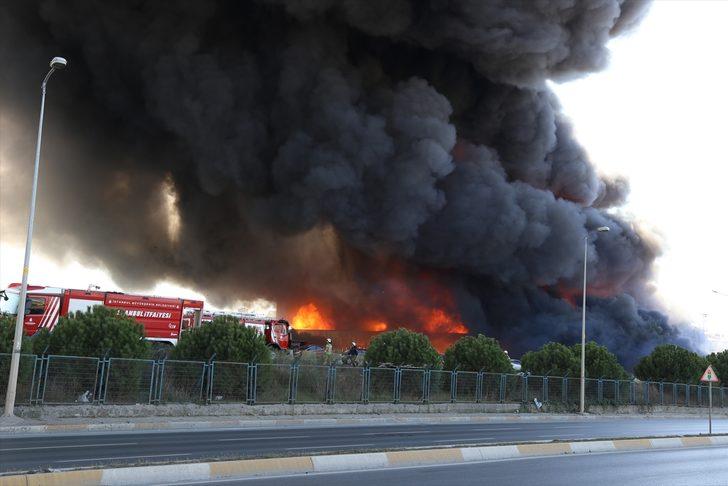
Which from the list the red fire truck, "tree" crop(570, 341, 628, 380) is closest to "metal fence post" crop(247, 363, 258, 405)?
the red fire truck

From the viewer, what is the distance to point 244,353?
22.5 m

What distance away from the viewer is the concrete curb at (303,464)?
7990 millimetres

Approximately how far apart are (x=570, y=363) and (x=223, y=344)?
56.6 ft

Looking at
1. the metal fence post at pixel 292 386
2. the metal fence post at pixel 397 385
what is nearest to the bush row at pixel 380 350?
the metal fence post at pixel 292 386

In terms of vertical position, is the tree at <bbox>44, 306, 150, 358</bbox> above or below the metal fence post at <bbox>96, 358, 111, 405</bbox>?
above

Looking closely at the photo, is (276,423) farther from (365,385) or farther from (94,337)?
(94,337)

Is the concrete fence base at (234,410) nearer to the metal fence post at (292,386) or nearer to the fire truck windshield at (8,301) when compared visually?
the metal fence post at (292,386)

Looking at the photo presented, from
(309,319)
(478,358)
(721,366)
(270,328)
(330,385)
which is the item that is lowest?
(330,385)

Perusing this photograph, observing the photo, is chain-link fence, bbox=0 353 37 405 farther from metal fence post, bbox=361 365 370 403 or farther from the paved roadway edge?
metal fence post, bbox=361 365 370 403

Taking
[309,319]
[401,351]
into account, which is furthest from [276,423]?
[309,319]

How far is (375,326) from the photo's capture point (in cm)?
5844

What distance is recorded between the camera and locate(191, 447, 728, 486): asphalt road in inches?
356

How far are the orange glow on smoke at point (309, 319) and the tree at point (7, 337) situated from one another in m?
42.7

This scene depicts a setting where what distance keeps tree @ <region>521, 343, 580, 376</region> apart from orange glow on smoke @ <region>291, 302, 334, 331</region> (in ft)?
98.5
